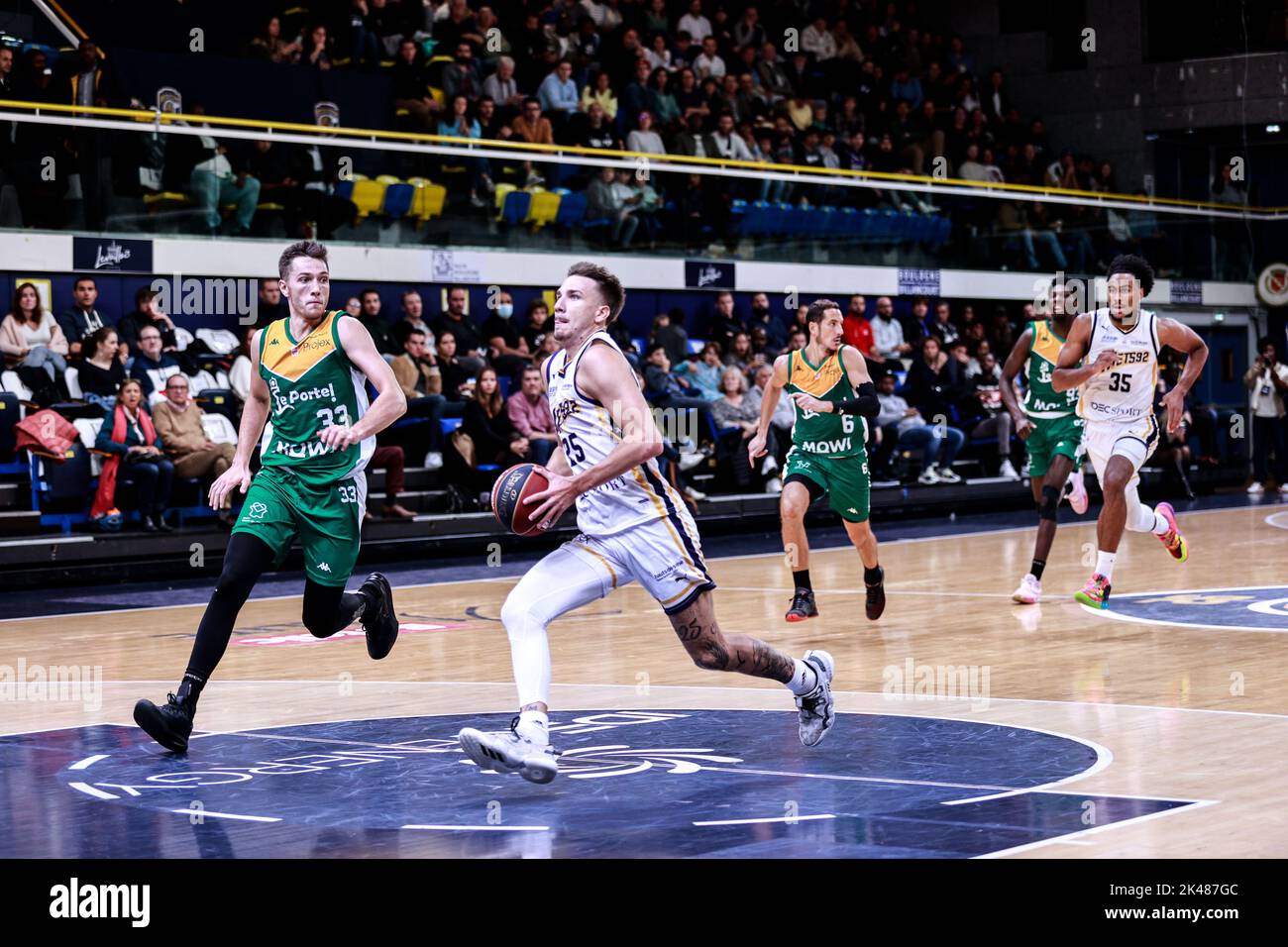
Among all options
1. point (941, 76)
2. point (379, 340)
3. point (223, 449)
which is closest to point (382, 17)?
point (379, 340)

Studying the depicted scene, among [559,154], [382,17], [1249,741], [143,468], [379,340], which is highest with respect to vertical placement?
[382,17]

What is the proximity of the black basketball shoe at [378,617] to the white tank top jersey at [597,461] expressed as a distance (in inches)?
65.3

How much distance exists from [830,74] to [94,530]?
47.5ft

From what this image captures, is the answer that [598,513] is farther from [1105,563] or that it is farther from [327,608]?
[1105,563]

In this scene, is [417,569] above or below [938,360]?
below

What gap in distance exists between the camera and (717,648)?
6047 millimetres

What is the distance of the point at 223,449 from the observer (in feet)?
45.9

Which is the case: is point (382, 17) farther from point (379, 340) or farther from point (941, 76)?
point (941, 76)

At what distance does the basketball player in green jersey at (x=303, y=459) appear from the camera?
6.63 m

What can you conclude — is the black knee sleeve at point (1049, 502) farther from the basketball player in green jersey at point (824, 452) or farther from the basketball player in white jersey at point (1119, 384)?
the basketball player in green jersey at point (824, 452)

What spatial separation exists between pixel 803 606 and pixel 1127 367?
2.40 m

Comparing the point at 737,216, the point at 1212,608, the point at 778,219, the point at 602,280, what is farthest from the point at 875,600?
the point at 778,219

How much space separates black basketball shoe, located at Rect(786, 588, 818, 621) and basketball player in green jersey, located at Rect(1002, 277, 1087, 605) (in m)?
1.46

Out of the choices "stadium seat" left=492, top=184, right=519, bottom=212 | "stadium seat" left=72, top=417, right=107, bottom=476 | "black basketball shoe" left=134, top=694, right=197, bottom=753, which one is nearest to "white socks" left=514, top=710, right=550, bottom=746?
"black basketball shoe" left=134, top=694, right=197, bottom=753
